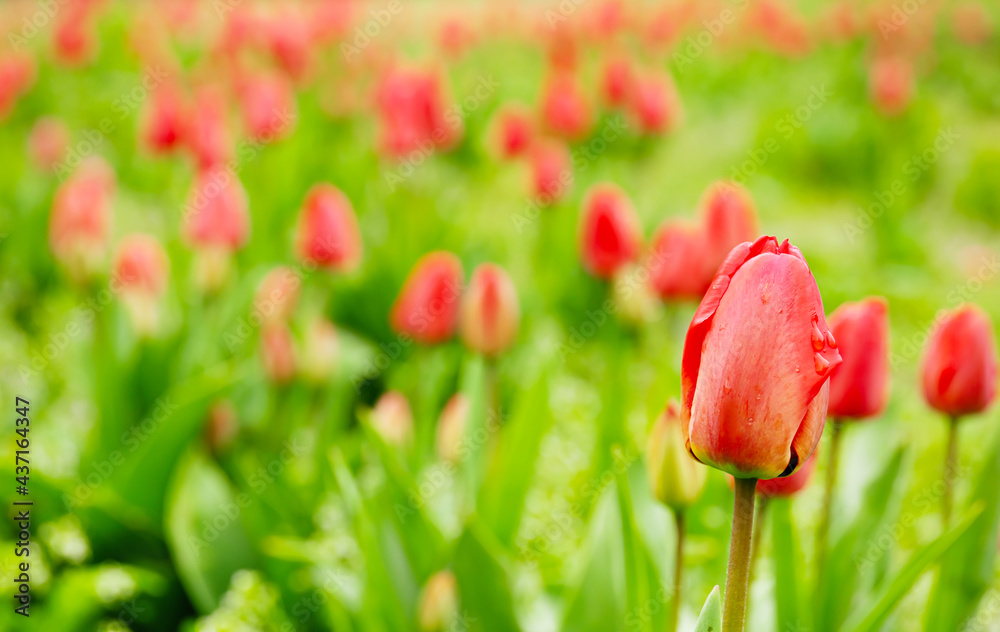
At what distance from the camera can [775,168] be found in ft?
18.8

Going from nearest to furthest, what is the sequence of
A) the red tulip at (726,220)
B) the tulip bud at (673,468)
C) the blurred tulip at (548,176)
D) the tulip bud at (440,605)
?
the tulip bud at (673,468)
the tulip bud at (440,605)
the red tulip at (726,220)
the blurred tulip at (548,176)

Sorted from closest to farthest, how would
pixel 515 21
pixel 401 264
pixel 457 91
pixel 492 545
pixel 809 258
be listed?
pixel 492 545, pixel 401 264, pixel 809 258, pixel 457 91, pixel 515 21

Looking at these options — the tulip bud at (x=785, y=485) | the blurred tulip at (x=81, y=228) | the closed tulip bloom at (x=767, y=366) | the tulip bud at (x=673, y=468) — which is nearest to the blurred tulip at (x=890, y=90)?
the blurred tulip at (x=81, y=228)

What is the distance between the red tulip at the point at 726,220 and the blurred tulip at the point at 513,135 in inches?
67.2

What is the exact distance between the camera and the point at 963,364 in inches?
49.2

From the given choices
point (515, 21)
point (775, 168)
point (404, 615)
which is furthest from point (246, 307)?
point (515, 21)

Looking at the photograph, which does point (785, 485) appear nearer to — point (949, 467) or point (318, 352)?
point (949, 467)

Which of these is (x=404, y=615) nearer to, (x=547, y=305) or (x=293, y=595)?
(x=293, y=595)

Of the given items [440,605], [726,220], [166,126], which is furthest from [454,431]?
[166,126]

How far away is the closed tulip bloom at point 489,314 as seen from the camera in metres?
1.79

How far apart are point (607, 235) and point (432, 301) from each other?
1.61 ft

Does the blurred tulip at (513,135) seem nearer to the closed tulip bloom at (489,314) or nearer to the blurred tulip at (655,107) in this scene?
the blurred tulip at (655,107)

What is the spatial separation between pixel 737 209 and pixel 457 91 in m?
3.93

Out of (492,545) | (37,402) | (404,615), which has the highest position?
(492,545)
